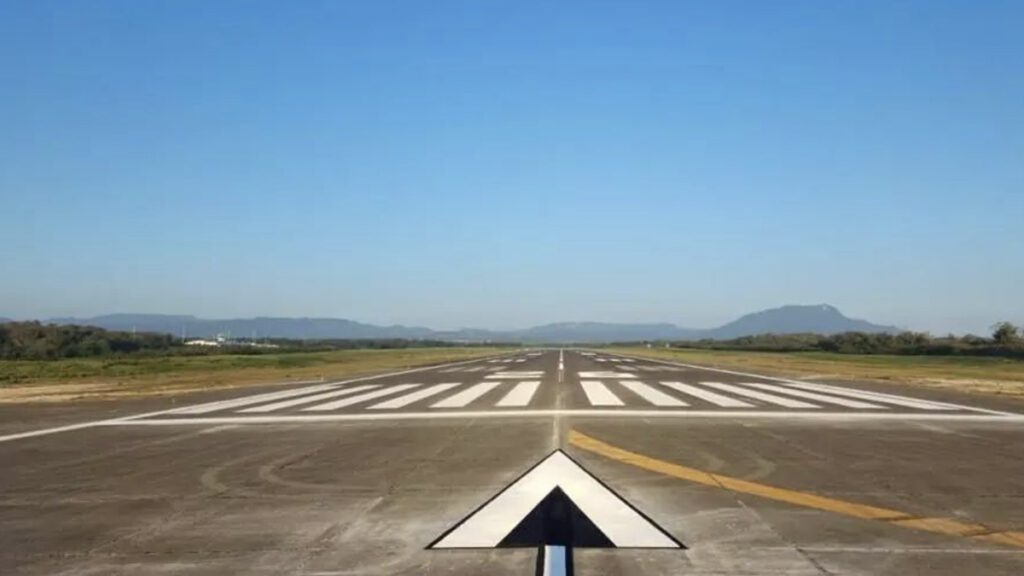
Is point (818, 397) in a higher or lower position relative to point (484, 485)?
higher

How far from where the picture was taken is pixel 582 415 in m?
15.2

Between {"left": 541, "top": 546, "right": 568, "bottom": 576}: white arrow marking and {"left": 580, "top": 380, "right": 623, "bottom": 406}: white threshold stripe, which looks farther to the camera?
{"left": 580, "top": 380, "right": 623, "bottom": 406}: white threshold stripe

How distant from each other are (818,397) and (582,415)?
300 inches

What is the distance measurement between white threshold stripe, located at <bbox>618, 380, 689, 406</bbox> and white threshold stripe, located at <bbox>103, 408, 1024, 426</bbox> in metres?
1.96

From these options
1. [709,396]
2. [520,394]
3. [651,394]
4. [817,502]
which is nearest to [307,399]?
[520,394]

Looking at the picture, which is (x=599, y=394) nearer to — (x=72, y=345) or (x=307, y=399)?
(x=307, y=399)

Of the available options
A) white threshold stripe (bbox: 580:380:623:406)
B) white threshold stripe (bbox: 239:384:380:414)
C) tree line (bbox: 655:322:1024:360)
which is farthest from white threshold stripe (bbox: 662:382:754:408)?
tree line (bbox: 655:322:1024:360)

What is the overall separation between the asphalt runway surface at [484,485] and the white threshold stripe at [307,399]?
45 cm

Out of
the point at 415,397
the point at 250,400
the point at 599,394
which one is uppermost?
the point at 599,394

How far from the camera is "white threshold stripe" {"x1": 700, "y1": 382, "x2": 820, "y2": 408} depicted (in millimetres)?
17656

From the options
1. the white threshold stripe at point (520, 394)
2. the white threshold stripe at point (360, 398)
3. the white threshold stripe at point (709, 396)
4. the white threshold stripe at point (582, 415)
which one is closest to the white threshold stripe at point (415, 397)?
the white threshold stripe at point (360, 398)

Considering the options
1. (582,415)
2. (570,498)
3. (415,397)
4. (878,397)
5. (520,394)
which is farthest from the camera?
(520,394)

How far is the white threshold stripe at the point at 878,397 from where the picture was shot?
17.3 meters

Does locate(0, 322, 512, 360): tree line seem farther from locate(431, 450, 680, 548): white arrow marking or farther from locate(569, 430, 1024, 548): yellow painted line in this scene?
locate(431, 450, 680, 548): white arrow marking
